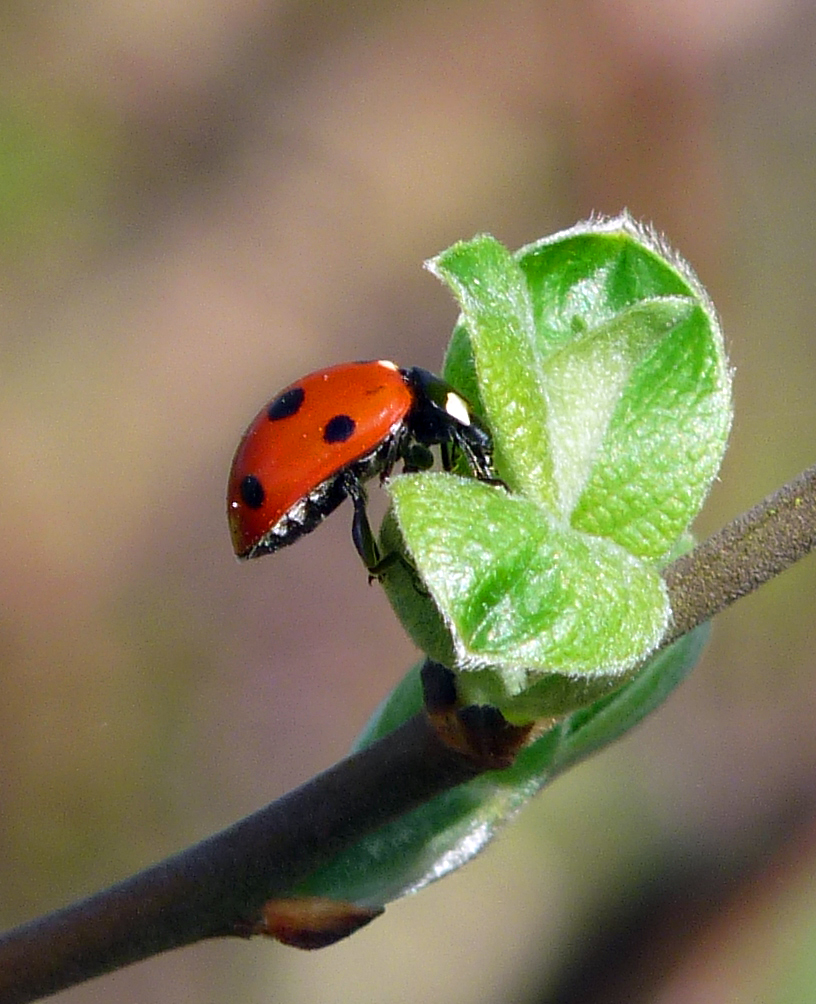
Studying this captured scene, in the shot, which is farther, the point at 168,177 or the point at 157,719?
the point at 168,177

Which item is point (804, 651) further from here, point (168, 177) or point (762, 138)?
point (168, 177)

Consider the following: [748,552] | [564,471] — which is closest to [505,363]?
[564,471]

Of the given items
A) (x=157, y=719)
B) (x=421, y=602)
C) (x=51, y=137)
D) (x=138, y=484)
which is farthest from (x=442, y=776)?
(x=51, y=137)

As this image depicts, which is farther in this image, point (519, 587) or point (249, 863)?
point (249, 863)

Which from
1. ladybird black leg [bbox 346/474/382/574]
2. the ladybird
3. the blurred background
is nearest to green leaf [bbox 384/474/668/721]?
ladybird black leg [bbox 346/474/382/574]

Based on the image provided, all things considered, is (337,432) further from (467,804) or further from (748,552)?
(748,552)

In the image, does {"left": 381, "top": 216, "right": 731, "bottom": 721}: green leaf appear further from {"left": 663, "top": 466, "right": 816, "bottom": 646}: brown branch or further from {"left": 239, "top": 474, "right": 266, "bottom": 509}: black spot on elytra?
{"left": 239, "top": 474, "right": 266, "bottom": 509}: black spot on elytra
